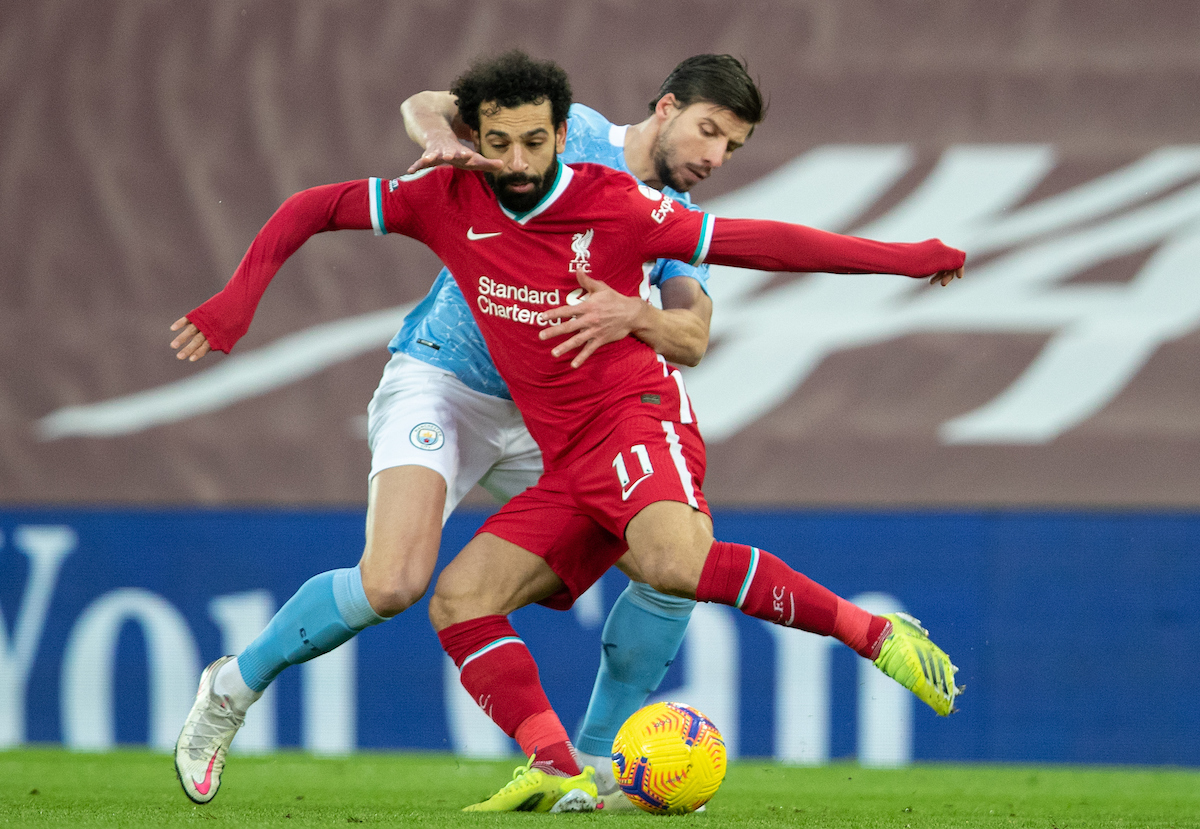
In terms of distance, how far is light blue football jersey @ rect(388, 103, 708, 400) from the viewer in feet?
13.5

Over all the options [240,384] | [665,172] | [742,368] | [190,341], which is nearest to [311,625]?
[190,341]

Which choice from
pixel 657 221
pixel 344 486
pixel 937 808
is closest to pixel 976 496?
pixel 937 808

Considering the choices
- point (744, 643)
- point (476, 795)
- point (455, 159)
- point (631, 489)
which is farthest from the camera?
point (744, 643)

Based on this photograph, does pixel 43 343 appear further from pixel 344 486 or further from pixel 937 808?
pixel 937 808

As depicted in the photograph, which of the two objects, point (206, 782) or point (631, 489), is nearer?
point (631, 489)

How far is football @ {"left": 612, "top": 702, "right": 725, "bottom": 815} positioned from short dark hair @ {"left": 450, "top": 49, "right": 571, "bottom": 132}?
1.59 meters

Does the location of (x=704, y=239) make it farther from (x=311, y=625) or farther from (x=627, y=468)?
(x=311, y=625)

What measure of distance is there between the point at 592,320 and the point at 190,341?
1.01 m

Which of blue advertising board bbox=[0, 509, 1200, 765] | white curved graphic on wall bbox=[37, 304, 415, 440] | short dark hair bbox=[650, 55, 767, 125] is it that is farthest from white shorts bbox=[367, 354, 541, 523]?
white curved graphic on wall bbox=[37, 304, 415, 440]

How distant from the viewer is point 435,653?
6555 millimetres

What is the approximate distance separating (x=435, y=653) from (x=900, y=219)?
3044 mm

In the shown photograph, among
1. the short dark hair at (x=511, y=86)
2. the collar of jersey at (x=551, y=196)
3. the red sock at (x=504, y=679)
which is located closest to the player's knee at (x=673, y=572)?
the red sock at (x=504, y=679)

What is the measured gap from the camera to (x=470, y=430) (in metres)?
4.14

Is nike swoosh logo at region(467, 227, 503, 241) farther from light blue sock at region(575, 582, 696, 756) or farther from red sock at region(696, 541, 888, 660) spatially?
light blue sock at region(575, 582, 696, 756)
